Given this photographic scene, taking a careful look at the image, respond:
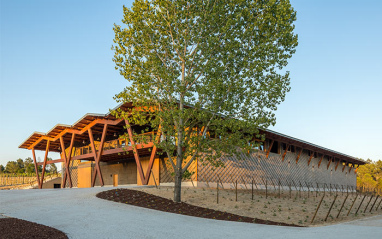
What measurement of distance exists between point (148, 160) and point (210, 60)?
466 inches

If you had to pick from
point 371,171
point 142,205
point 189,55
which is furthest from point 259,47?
point 371,171

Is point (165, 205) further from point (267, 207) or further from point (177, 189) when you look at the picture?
point (267, 207)

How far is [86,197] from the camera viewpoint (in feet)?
49.2

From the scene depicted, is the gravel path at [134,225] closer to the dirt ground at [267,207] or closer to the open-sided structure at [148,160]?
the dirt ground at [267,207]

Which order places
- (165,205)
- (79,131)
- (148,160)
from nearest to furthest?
1. (165,205)
2. (148,160)
3. (79,131)

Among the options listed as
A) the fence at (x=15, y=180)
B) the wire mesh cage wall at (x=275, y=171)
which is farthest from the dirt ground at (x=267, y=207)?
the fence at (x=15, y=180)

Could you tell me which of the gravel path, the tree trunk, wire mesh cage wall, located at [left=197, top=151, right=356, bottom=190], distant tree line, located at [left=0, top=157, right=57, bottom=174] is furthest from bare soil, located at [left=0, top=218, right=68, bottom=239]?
distant tree line, located at [left=0, top=157, right=57, bottom=174]

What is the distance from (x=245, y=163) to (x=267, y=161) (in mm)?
3123

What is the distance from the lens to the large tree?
559 inches

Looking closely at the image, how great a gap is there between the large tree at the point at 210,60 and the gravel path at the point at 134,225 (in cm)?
362

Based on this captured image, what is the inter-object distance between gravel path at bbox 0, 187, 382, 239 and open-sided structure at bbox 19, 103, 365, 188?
6581 mm

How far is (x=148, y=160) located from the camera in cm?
2428

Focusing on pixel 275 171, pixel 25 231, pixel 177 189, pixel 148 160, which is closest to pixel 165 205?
pixel 177 189

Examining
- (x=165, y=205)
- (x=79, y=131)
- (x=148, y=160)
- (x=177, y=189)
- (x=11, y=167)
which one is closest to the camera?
(x=165, y=205)
